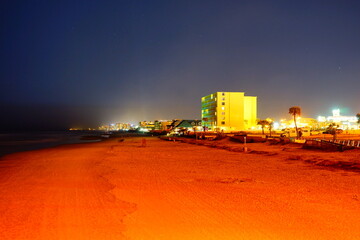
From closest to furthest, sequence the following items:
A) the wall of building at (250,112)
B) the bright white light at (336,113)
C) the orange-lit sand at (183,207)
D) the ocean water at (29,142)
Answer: the orange-lit sand at (183,207)
the ocean water at (29,142)
the bright white light at (336,113)
the wall of building at (250,112)

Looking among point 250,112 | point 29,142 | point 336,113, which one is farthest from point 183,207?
point 250,112

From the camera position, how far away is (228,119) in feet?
358

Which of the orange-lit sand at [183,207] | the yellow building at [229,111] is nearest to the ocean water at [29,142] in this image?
the orange-lit sand at [183,207]

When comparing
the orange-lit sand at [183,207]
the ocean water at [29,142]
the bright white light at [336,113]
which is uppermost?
the bright white light at [336,113]

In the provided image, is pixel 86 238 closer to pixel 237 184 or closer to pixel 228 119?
pixel 237 184

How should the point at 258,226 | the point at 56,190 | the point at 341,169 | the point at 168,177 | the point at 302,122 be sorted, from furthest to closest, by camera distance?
the point at 302,122 → the point at 341,169 → the point at 168,177 → the point at 56,190 → the point at 258,226

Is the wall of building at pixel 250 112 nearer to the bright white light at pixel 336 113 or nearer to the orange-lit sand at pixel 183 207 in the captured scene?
the bright white light at pixel 336 113

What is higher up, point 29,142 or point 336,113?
Answer: point 336,113

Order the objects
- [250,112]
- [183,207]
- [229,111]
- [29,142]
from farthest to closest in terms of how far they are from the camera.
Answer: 1. [250,112]
2. [229,111]
3. [29,142]
4. [183,207]

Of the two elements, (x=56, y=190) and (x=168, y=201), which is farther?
(x=56, y=190)

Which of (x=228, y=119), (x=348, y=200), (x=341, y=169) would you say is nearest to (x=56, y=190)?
(x=348, y=200)

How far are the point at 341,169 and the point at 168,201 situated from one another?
30.6ft

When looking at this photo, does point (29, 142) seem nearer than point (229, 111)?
Yes

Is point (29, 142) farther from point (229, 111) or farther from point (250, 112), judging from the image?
point (250, 112)
